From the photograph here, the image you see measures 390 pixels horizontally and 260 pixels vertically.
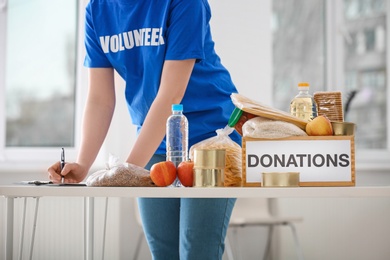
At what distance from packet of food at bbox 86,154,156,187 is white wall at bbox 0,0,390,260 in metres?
2.30

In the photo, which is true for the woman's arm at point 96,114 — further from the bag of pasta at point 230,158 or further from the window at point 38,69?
the window at point 38,69

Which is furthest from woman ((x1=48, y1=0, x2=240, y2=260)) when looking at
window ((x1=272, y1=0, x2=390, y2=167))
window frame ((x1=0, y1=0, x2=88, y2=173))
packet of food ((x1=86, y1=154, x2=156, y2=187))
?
window ((x1=272, y1=0, x2=390, y2=167))

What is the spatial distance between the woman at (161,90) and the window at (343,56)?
8.07 ft

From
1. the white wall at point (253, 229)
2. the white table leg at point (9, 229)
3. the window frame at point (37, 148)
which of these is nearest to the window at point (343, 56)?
the white wall at point (253, 229)

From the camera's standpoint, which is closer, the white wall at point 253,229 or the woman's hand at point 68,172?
the woman's hand at point 68,172

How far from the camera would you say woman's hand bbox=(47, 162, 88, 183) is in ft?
4.64

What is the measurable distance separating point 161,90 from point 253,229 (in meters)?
2.48

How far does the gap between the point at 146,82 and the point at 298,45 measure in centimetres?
266

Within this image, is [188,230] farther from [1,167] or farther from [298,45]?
[298,45]

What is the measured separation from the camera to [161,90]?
4.93ft

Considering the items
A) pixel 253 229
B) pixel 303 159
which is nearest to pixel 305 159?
pixel 303 159

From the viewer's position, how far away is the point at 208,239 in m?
1.46

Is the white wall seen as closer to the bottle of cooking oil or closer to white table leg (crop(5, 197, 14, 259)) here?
the bottle of cooking oil

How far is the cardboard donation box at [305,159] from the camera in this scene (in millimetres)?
1275
